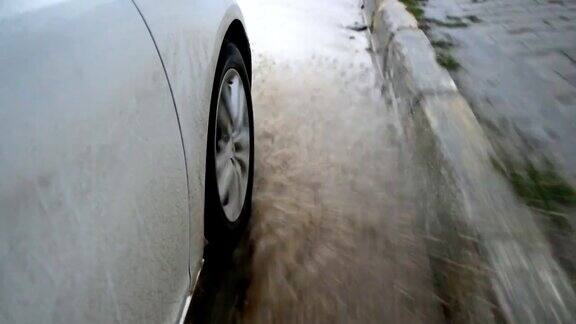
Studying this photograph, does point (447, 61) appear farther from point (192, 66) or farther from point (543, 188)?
point (192, 66)

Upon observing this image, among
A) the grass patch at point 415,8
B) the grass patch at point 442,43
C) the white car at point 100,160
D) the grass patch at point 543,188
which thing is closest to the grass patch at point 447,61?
the grass patch at point 442,43

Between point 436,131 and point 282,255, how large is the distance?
39.7 inches

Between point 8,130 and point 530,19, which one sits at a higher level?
point 8,130

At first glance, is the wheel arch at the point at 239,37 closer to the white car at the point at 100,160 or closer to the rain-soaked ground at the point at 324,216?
the white car at the point at 100,160

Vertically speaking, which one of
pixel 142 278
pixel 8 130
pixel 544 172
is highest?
pixel 8 130

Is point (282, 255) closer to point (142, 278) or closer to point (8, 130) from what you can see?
point (142, 278)

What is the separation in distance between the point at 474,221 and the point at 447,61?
74.8 inches

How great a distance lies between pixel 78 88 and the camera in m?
0.87

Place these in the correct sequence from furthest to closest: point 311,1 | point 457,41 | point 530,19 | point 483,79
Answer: point 311,1 < point 530,19 < point 457,41 < point 483,79

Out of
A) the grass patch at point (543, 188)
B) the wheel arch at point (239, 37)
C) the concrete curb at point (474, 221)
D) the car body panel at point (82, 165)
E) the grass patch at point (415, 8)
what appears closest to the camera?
the car body panel at point (82, 165)

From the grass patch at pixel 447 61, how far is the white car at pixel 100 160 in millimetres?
2308

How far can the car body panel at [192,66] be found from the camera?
1.25 meters

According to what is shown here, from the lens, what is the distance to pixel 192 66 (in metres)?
1.43

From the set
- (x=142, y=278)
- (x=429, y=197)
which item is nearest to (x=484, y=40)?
(x=429, y=197)
